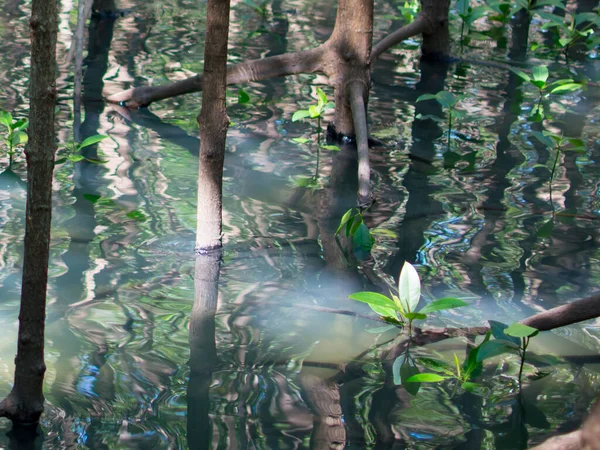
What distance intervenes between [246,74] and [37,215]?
11.9 feet

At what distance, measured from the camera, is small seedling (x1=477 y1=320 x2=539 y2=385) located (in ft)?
8.57

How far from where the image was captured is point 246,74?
18.6 feet

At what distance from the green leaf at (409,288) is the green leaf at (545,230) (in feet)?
4.40

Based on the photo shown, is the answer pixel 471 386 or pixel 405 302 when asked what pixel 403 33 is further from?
pixel 471 386

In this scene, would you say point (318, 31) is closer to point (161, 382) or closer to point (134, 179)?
point (134, 179)

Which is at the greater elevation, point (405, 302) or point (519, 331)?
point (519, 331)

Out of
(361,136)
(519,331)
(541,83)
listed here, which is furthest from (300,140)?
(519,331)

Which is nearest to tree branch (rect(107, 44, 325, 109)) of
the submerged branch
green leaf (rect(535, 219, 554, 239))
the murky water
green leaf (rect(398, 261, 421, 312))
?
the murky water

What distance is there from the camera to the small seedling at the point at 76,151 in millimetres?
4422

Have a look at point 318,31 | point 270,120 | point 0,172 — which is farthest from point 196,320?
point 318,31

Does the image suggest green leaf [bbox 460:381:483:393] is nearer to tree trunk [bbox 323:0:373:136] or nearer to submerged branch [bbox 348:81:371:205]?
submerged branch [bbox 348:81:371:205]

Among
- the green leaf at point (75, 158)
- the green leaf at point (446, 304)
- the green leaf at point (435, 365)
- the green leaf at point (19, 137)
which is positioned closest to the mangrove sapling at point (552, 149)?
the green leaf at point (446, 304)

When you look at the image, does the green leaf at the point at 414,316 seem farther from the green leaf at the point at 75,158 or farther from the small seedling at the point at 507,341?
the green leaf at the point at 75,158

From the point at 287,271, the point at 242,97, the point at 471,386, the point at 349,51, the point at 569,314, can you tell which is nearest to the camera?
the point at 471,386
